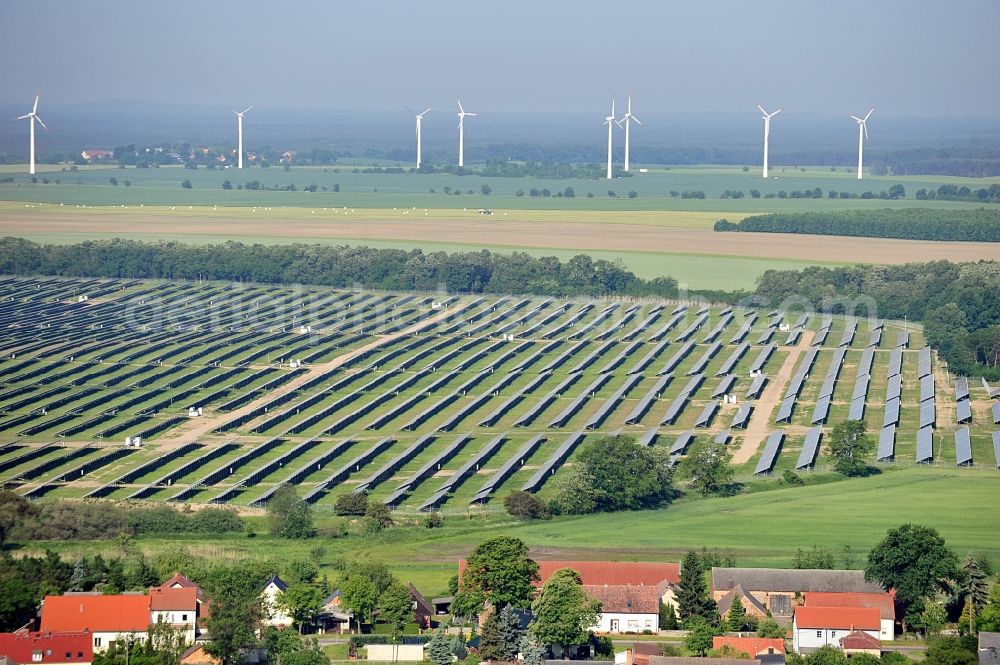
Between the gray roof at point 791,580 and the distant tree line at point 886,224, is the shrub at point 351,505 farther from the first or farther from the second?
the distant tree line at point 886,224

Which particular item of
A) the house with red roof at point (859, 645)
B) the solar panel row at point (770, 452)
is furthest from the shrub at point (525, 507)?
the house with red roof at point (859, 645)

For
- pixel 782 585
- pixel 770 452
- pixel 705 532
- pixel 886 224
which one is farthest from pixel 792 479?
pixel 886 224

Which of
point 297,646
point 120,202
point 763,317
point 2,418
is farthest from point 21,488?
point 120,202

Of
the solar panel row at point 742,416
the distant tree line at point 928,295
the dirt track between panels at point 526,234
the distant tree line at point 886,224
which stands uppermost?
the distant tree line at point 886,224

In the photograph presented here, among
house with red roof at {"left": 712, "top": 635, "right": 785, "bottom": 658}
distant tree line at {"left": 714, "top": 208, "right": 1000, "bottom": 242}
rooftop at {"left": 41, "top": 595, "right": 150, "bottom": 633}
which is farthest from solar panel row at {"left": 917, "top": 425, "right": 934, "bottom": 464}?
distant tree line at {"left": 714, "top": 208, "right": 1000, "bottom": 242}

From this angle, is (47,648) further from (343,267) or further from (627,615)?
(343,267)

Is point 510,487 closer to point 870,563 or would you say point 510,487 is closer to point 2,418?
point 870,563
